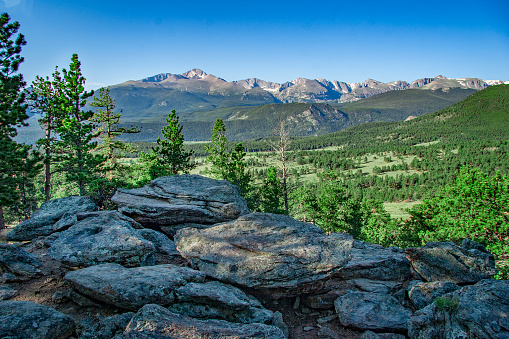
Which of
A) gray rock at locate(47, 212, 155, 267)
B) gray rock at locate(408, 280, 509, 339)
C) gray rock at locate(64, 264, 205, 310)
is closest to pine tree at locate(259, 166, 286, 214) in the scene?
gray rock at locate(47, 212, 155, 267)

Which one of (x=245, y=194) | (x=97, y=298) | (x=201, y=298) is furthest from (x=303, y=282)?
(x=245, y=194)

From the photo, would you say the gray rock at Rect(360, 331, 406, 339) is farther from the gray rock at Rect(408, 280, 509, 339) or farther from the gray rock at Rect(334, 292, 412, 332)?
the gray rock at Rect(408, 280, 509, 339)

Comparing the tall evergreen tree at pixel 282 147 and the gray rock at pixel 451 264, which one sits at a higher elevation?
the tall evergreen tree at pixel 282 147

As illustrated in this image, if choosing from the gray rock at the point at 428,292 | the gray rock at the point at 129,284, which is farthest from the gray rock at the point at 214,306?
the gray rock at the point at 428,292

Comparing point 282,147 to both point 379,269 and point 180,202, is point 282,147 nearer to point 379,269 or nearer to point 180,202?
point 180,202

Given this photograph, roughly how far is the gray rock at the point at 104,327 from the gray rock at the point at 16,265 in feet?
17.9

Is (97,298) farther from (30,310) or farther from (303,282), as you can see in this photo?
(303,282)

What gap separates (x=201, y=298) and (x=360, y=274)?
10242 millimetres

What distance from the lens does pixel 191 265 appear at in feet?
43.6

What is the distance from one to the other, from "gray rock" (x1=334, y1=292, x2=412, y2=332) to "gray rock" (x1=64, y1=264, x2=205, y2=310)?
7120mm

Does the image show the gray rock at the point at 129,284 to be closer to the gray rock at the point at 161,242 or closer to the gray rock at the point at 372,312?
the gray rock at the point at 161,242

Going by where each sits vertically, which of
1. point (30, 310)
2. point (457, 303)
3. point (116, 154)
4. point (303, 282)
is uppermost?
point (116, 154)

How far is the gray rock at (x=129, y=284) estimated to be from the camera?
979 cm

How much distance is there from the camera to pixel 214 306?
34.9ft
